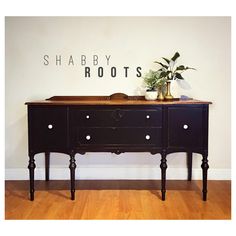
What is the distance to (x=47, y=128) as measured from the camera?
275 cm

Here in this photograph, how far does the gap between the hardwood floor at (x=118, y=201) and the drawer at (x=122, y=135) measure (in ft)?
1.67

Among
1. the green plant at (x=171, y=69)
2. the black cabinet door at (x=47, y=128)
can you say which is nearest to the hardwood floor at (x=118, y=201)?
the black cabinet door at (x=47, y=128)

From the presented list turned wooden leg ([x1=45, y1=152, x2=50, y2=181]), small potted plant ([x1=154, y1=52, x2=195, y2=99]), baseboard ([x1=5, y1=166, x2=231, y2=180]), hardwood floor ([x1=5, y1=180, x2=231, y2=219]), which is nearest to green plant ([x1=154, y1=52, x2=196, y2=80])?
small potted plant ([x1=154, y1=52, x2=195, y2=99])

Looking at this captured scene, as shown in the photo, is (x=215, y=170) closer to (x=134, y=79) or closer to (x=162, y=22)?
(x=134, y=79)

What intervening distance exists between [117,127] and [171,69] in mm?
1007

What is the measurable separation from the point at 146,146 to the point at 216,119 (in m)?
1.05

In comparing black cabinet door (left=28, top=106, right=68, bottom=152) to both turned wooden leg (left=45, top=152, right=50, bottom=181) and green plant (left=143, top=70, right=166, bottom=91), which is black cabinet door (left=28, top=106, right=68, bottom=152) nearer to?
turned wooden leg (left=45, top=152, right=50, bottom=181)

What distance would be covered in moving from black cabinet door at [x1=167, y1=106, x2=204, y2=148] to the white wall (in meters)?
0.58

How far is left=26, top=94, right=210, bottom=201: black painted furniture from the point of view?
8.98 feet

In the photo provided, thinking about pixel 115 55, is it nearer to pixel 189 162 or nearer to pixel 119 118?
pixel 119 118

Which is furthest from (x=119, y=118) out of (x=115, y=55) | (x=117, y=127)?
(x=115, y=55)

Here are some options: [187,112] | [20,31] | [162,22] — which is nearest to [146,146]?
[187,112]

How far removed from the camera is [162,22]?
332 cm

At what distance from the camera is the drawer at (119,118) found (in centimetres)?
274
